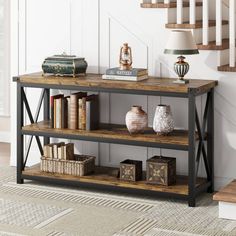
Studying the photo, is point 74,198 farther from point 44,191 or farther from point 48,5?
point 48,5

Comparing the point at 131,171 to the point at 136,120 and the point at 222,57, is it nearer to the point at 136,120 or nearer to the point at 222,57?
the point at 136,120

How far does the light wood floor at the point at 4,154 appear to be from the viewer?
618cm

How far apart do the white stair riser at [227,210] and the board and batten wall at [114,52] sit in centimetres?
70

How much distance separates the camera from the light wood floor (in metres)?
6.18

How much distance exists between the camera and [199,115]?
5211 millimetres

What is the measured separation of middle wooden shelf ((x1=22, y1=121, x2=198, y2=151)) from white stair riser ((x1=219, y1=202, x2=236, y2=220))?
494 millimetres

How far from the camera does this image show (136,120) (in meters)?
5.02

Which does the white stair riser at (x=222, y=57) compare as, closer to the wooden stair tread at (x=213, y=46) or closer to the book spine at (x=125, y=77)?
the wooden stair tread at (x=213, y=46)

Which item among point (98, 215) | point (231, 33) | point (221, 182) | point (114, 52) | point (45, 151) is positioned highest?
point (231, 33)

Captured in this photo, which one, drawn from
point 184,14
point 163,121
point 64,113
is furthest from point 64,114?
point 184,14

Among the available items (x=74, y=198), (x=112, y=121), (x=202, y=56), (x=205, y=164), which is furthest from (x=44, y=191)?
(x=202, y=56)

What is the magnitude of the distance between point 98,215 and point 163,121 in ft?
2.79

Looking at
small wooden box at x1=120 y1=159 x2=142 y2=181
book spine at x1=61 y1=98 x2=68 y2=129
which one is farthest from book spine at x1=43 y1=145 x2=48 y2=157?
small wooden box at x1=120 y1=159 x2=142 y2=181

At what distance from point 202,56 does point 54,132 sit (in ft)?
4.11
